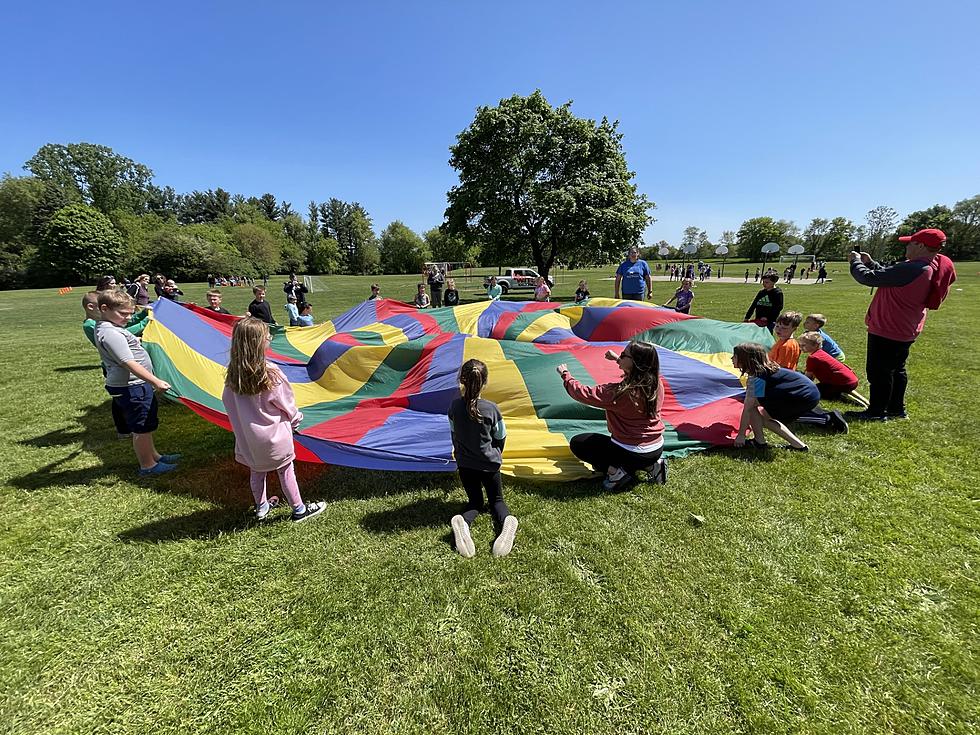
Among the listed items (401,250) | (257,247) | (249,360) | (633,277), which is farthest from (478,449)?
(401,250)

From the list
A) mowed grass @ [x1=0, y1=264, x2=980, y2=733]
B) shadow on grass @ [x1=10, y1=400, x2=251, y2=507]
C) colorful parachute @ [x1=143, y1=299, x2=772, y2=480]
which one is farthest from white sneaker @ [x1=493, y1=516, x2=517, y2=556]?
shadow on grass @ [x1=10, y1=400, x2=251, y2=507]

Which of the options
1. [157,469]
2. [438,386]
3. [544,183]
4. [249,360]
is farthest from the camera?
[544,183]

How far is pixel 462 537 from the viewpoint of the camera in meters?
2.92

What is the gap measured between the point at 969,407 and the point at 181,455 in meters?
9.15

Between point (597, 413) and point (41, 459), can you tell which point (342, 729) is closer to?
point (597, 413)

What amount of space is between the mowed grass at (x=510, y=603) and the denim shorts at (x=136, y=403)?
1.84 ft

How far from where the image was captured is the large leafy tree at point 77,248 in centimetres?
4409

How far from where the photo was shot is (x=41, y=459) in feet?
14.6

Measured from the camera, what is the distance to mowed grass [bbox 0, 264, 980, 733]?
1.91 m

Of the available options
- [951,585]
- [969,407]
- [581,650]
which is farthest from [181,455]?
[969,407]

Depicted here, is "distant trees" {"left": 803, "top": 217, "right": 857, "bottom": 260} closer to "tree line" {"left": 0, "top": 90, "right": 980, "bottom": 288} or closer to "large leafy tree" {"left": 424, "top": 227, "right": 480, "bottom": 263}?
"tree line" {"left": 0, "top": 90, "right": 980, "bottom": 288}

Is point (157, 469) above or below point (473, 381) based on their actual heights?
below

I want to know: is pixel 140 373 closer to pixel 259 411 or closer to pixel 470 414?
pixel 259 411

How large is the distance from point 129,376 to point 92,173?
94.4 meters
